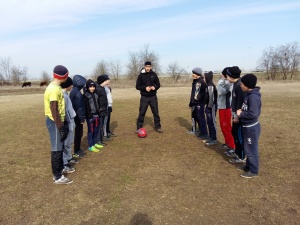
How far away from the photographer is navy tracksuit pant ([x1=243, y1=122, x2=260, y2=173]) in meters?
4.58

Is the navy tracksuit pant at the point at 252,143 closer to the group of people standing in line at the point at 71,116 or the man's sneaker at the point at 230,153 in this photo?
the man's sneaker at the point at 230,153

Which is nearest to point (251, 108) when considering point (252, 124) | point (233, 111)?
point (252, 124)

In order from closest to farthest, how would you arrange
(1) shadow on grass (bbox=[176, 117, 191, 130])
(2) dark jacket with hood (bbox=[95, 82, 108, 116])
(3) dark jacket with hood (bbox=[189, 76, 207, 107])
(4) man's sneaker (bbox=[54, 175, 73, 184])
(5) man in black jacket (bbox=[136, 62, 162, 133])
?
(4) man's sneaker (bbox=[54, 175, 73, 184]) < (2) dark jacket with hood (bbox=[95, 82, 108, 116]) < (3) dark jacket with hood (bbox=[189, 76, 207, 107]) < (5) man in black jacket (bbox=[136, 62, 162, 133]) < (1) shadow on grass (bbox=[176, 117, 191, 130])

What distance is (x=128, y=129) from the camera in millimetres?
9047

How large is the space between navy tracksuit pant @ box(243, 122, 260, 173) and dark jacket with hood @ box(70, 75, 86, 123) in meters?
3.76

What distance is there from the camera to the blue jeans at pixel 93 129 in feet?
21.1

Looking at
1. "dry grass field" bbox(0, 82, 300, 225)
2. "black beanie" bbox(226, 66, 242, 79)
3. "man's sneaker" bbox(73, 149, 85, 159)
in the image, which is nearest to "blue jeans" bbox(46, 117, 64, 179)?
"dry grass field" bbox(0, 82, 300, 225)

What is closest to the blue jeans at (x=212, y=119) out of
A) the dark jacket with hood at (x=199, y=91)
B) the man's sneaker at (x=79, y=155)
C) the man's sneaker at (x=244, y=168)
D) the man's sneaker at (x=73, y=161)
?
the dark jacket with hood at (x=199, y=91)

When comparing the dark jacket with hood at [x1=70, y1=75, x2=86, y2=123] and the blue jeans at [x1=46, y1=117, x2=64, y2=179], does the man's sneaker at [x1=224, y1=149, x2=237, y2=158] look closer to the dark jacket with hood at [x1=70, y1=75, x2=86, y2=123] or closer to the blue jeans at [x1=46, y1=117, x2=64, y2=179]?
the dark jacket with hood at [x1=70, y1=75, x2=86, y2=123]

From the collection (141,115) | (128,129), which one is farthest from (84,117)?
(128,129)

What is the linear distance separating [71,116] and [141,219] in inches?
110

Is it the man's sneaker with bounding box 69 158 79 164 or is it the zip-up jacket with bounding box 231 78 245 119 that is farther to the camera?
the man's sneaker with bounding box 69 158 79 164

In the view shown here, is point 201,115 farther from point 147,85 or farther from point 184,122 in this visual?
point 184,122

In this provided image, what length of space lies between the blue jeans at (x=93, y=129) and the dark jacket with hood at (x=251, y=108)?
380cm
